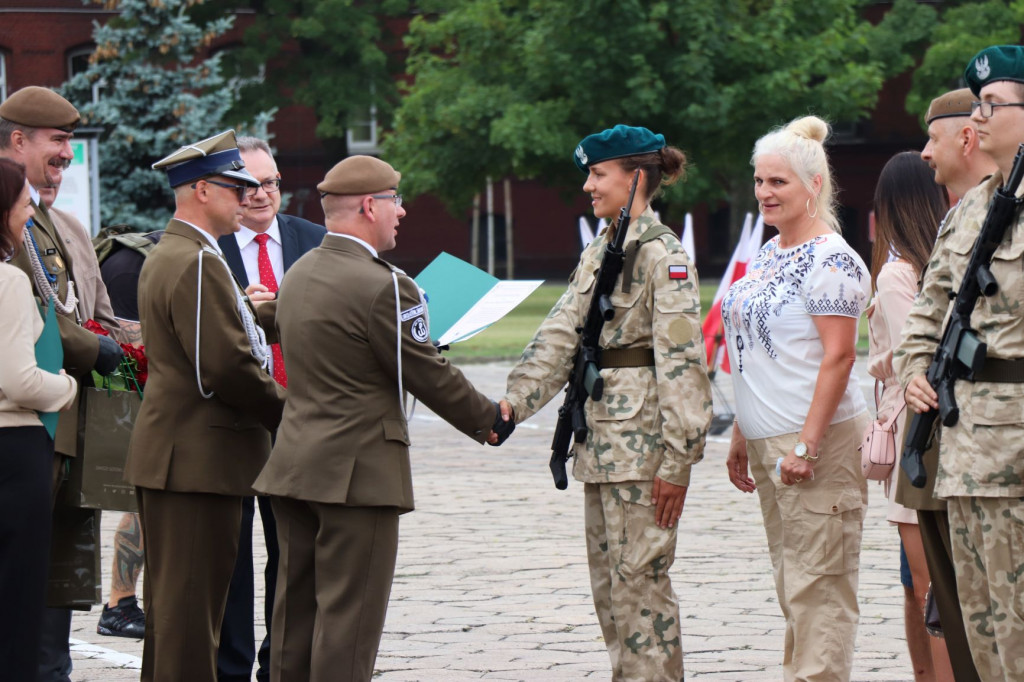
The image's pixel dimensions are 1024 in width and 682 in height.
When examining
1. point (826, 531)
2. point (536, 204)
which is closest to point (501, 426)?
point (826, 531)

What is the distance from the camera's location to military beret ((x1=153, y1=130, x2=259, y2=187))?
491 cm

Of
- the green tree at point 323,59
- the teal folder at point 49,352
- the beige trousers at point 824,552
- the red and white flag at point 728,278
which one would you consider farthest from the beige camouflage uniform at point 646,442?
the green tree at point 323,59

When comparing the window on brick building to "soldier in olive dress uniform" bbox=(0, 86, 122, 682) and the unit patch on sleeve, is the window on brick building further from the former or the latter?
the unit patch on sleeve

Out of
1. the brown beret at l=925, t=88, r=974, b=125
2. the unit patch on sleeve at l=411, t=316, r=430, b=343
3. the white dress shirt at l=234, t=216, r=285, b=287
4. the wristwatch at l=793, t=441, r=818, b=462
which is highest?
the brown beret at l=925, t=88, r=974, b=125

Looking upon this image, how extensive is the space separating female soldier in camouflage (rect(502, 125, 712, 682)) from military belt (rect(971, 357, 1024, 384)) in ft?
3.62

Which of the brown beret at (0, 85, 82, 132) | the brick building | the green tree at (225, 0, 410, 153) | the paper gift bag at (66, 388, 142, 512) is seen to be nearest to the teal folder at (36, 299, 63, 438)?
the paper gift bag at (66, 388, 142, 512)

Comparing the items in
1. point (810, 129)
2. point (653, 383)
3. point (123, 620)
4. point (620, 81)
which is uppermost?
point (620, 81)

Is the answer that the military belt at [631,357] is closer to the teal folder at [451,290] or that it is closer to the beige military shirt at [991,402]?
the teal folder at [451,290]

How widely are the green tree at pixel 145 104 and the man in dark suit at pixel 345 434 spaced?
980 inches

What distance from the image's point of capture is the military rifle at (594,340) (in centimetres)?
502

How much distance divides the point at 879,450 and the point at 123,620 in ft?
12.1

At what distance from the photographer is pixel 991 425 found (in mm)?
4039

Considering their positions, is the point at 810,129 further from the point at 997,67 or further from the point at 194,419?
the point at 194,419

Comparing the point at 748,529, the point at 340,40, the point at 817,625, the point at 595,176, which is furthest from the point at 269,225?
the point at 340,40
